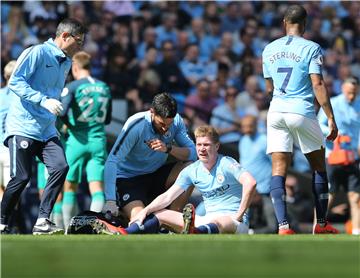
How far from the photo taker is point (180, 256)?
25.0 feet

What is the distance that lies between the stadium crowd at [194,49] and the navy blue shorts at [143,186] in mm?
4580

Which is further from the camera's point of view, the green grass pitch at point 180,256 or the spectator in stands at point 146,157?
the spectator in stands at point 146,157

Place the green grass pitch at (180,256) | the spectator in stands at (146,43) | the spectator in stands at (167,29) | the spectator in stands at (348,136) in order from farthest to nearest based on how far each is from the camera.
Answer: the spectator in stands at (167,29), the spectator in stands at (146,43), the spectator in stands at (348,136), the green grass pitch at (180,256)

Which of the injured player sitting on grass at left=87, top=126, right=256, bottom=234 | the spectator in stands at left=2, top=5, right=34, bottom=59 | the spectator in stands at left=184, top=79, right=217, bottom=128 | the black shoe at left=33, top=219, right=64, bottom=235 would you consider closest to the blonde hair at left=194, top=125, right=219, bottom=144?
the injured player sitting on grass at left=87, top=126, right=256, bottom=234

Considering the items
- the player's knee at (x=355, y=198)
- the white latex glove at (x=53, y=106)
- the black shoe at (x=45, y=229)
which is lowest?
the player's knee at (x=355, y=198)

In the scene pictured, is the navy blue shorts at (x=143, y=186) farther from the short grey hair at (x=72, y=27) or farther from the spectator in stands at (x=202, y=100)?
the spectator in stands at (x=202, y=100)

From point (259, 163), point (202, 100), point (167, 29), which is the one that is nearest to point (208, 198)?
point (259, 163)

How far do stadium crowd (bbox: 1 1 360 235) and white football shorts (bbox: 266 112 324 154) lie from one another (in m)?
5.15

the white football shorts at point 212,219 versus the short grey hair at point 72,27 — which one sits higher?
the short grey hair at point 72,27

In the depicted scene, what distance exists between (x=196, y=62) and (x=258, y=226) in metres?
5.43

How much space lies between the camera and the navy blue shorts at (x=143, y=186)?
1204cm

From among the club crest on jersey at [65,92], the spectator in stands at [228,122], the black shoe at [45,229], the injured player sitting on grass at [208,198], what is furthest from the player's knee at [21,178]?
the spectator in stands at [228,122]

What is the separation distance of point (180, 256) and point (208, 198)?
12.0 feet

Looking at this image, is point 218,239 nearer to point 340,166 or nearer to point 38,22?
point 340,166
